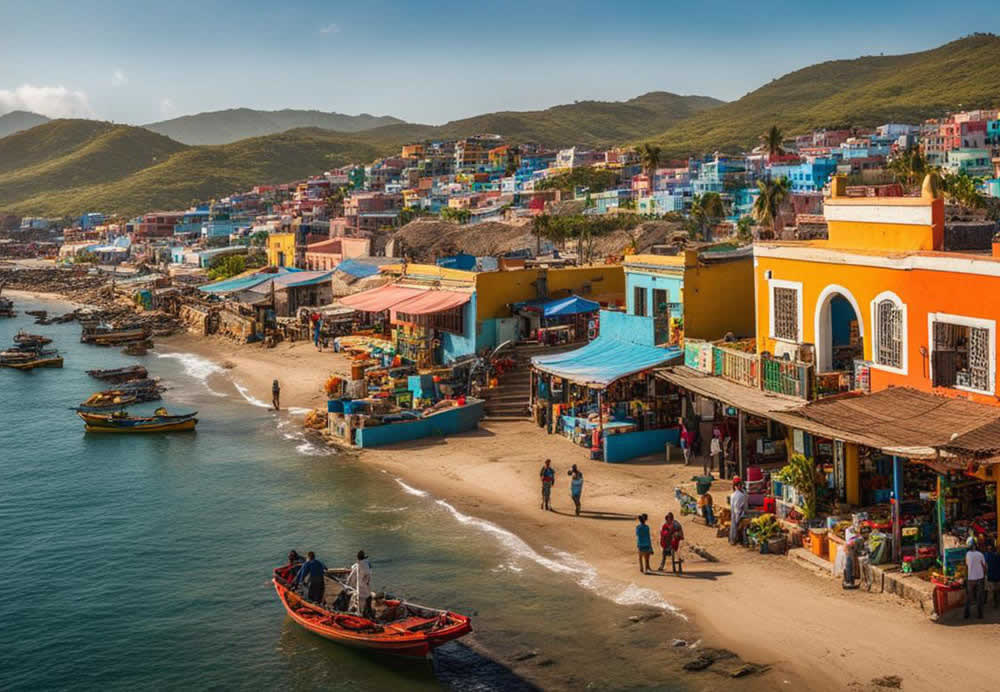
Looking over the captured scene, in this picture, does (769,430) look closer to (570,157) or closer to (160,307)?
(160,307)

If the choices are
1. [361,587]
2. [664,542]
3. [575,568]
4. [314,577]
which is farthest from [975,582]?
[314,577]

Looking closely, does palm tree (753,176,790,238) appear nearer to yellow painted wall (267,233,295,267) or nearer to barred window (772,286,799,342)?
barred window (772,286,799,342)

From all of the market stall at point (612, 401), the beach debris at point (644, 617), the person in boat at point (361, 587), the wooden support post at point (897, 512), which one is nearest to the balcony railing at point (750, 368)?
the market stall at point (612, 401)

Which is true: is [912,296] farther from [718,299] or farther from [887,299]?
[718,299]

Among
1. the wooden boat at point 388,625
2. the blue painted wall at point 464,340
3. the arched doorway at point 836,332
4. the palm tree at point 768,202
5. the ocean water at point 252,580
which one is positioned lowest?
the ocean water at point 252,580

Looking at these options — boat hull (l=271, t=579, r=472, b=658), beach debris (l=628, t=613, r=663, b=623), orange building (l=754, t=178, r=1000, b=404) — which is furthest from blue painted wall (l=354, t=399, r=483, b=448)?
beach debris (l=628, t=613, r=663, b=623)

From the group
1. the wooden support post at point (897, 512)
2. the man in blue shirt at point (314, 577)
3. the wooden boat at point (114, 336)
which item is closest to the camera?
the wooden support post at point (897, 512)

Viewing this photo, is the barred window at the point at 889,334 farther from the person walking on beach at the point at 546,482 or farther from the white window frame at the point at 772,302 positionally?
the person walking on beach at the point at 546,482
